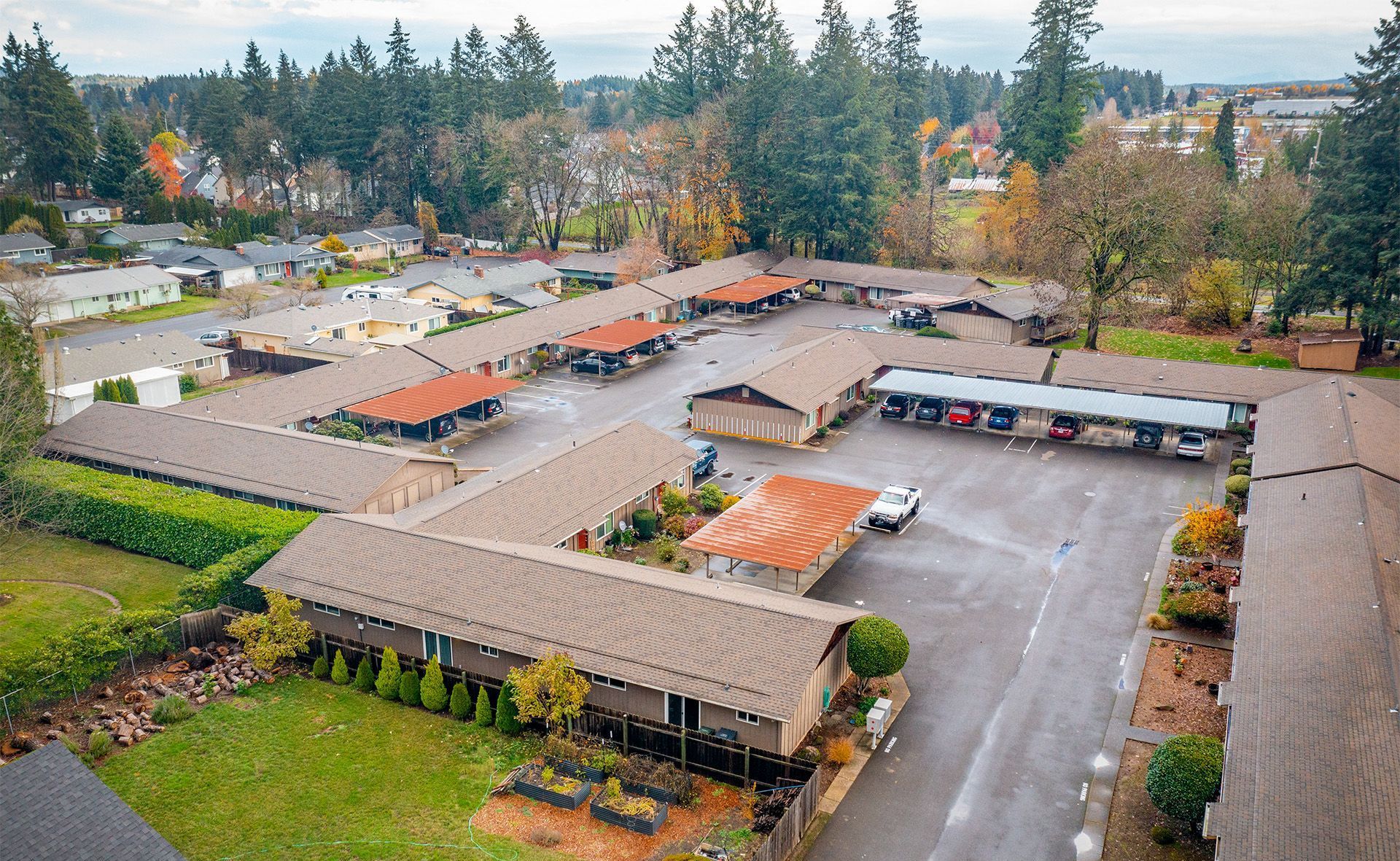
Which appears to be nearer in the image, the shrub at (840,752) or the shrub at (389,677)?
the shrub at (840,752)

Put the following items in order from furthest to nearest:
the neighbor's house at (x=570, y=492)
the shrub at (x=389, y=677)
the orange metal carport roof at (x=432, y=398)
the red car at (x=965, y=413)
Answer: the red car at (x=965, y=413) → the orange metal carport roof at (x=432, y=398) → the neighbor's house at (x=570, y=492) → the shrub at (x=389, y=677)

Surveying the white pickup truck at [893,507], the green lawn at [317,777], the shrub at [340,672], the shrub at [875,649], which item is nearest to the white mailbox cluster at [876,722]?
the shrub at [875,649]

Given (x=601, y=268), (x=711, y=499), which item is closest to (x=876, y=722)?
(x=711, y=499)

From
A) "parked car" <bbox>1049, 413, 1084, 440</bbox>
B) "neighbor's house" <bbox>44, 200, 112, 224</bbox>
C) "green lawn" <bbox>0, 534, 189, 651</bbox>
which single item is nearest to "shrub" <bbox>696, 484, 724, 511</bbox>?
"parked car" <bbox>1049, 413, 1084, 440</bbox>

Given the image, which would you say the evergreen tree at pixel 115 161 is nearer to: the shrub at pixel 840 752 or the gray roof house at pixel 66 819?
the gray roof house at pixel 66 819

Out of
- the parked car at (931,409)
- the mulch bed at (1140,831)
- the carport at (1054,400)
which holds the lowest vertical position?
the mulch bed at (1140,831)

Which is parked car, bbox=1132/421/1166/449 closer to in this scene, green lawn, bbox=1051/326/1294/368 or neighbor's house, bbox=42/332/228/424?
green lawn, bbox=1051/326/1294/368
